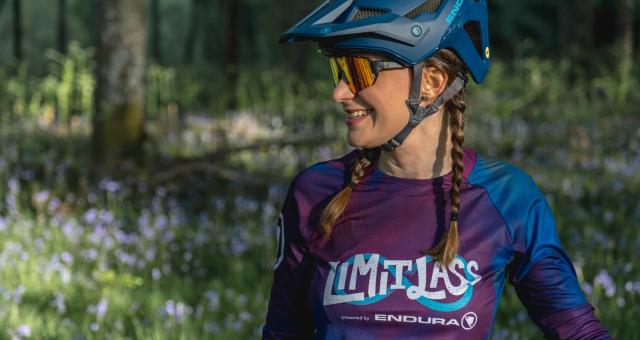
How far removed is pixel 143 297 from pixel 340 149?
469 centimetres

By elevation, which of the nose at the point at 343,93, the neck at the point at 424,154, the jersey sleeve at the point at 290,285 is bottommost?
the jersey sleeve at the point at 290,285

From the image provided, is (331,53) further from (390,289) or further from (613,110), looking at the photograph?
(613,110)

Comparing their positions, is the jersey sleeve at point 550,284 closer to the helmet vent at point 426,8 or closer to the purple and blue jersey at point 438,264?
the purple and blue jersey at point 438,264

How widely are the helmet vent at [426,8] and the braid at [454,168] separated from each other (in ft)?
0.42

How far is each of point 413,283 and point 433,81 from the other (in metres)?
0.60

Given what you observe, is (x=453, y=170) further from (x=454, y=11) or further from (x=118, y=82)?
(x=118, y=82)


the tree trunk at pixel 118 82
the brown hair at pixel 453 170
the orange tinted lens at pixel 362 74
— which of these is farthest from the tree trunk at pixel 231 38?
the orange tinted lens at pixel 362 74

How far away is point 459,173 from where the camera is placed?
2.36 meters

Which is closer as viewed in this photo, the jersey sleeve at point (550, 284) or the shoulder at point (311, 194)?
the jersey sleeve at point (550, 284)

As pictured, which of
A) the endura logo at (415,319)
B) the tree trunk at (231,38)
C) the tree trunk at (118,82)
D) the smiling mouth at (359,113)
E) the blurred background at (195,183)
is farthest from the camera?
the tree trunk at (231,38)

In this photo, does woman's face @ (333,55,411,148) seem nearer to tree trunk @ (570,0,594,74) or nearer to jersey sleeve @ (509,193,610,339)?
jersey sleeve @ (509,193,610,339)

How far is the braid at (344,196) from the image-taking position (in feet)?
7.93

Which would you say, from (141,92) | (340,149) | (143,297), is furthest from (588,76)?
(143,297)

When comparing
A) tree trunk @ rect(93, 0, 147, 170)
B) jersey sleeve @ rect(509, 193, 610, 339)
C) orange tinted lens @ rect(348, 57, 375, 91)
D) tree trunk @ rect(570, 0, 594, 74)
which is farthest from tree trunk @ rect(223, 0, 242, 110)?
jersey sleeve @ rect(509, 193, 610, 339)
